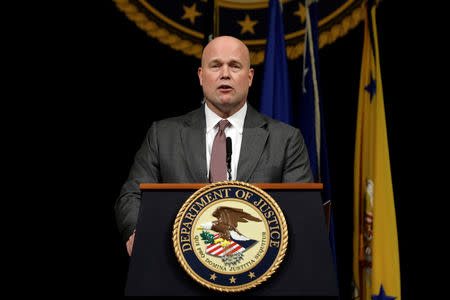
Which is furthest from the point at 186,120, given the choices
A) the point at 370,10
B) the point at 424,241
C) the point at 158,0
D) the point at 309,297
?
the point at 424,241

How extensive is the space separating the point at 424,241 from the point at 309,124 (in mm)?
1397

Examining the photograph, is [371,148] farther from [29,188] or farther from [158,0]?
[29,188]

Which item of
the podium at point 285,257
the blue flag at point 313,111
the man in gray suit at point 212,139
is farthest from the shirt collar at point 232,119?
the blue flag at point 313,111

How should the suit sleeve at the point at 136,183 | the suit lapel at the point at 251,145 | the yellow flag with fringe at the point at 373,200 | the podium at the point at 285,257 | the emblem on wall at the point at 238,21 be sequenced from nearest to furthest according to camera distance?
the podium at the point at 285,257 < the suit sleeve at the point at 136,183 < the suit lapel at the point at 251,145 < the yellow flag with fringe at the point at 373,200 < the emblem on wall at the point at 238,21

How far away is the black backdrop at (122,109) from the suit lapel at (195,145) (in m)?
1.66

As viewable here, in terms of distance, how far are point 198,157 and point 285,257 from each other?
669 millimetres

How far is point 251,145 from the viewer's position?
6.48 feet

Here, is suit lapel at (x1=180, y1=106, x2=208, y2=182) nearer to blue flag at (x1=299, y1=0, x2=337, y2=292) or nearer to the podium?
the podium

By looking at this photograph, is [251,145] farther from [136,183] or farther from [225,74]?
[136,183]

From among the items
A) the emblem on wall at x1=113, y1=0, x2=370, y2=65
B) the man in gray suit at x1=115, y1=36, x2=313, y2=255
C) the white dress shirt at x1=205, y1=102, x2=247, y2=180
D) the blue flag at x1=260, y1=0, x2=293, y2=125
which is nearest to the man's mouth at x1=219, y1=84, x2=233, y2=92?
the man in gray suit at x1=115, y1=36, x2=313, y2=255

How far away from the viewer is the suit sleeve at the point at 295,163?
78.5 inches

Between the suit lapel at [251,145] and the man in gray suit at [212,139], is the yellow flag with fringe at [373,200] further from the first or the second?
the suit lapel at [251,145]

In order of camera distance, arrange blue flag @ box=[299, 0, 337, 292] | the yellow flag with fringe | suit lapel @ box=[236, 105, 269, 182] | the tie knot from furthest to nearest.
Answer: blue flag @ box=[299, 0, 337, 292] < the yellow flag with fringe < the tie knot < suit lapel @ box=[236, 105, 269, 182]

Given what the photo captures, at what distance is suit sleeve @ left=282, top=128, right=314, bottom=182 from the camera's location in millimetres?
1993
